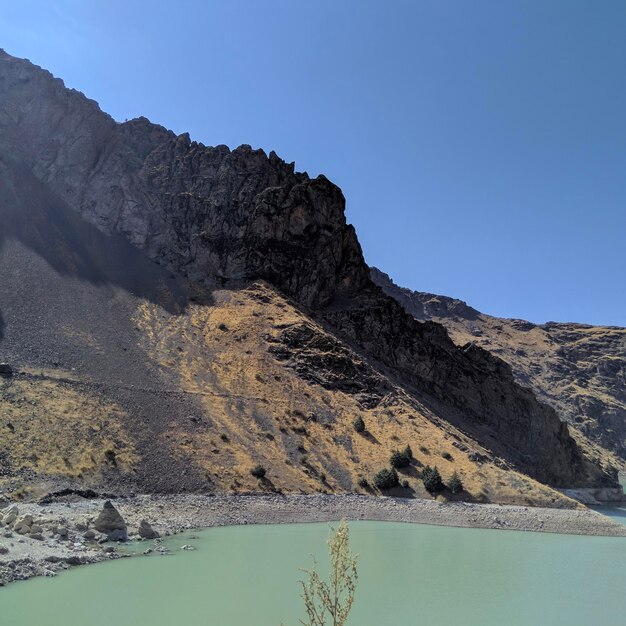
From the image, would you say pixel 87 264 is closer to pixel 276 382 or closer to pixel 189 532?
pixel 276 382

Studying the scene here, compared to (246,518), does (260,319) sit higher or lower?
higher

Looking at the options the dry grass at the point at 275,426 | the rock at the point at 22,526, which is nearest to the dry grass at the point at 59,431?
the dry grass at the point at 275,426

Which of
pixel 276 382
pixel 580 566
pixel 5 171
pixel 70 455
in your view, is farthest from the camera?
pixel 5 171

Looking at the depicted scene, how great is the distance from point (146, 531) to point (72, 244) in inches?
2254

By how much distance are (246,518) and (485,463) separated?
3011cm

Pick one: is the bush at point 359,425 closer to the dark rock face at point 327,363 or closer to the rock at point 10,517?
the dark rock face at point 327,363

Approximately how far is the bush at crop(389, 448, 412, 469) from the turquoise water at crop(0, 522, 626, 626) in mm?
16411

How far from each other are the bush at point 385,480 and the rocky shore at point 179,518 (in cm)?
187

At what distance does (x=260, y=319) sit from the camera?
3199 inches

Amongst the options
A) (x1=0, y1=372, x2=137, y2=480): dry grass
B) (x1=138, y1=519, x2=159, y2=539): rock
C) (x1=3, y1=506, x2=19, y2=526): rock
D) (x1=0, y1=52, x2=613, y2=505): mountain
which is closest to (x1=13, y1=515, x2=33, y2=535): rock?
(x1=3, y1=506, x2=19, y2=526): rock

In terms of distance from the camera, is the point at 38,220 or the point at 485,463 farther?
the point at 38,220

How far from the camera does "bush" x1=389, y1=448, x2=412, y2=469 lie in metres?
59.0

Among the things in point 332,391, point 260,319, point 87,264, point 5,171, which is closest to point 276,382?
point 332,391

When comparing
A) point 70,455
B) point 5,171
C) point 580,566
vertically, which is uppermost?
point 5,171
